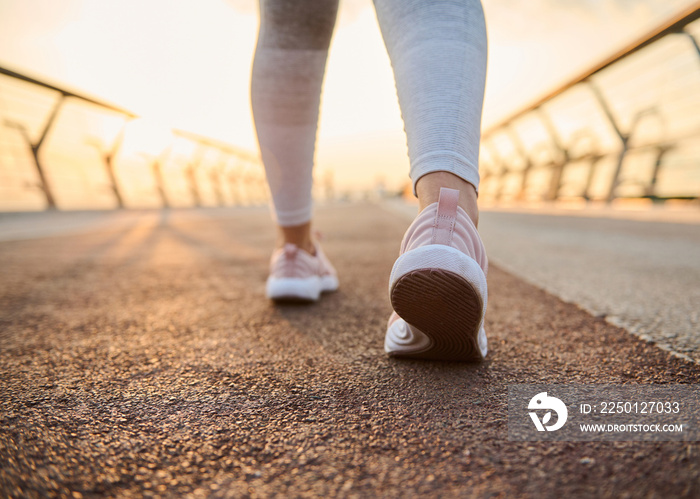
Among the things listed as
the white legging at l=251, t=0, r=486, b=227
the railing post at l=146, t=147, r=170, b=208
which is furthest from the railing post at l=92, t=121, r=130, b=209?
the white legging at l=251, t=0, r=486, b=227

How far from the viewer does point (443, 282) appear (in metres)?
0.52

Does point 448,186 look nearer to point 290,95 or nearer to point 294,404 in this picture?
point 294,404

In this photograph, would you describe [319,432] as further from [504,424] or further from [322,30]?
[322,30]

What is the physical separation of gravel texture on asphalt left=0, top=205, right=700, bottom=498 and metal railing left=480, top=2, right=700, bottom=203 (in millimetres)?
3687

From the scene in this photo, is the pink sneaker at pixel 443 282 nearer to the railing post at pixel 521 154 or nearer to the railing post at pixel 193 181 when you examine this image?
the railing post at pixel 521 154

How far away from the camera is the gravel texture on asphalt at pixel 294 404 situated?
1.22 feet

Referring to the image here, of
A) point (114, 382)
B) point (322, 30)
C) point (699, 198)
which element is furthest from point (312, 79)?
point (699, 198)

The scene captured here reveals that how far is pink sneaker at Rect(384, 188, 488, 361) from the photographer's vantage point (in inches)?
20.4

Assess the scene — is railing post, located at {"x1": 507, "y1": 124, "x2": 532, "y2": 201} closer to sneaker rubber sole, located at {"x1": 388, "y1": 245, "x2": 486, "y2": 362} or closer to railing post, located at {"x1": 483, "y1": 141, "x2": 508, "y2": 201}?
railing post, located at {"x1": 483, "y1": 141, "x2": 508, "y2": 201}

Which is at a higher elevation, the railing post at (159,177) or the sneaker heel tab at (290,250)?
the sneaker heel tab at (290,250)

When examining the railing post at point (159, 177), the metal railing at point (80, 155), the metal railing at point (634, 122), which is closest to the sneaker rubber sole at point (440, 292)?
the metal railing at point (634, 122)

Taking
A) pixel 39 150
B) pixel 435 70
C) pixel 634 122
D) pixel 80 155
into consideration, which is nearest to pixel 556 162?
pixel 634 122

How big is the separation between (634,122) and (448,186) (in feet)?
17.1

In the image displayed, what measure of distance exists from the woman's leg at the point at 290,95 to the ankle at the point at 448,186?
0.48 m
